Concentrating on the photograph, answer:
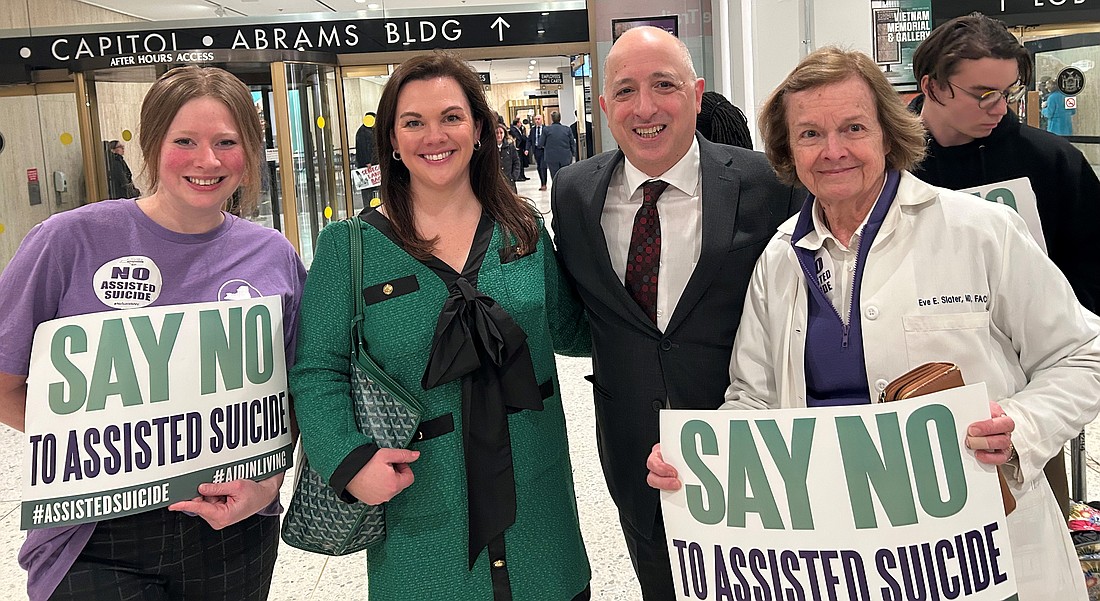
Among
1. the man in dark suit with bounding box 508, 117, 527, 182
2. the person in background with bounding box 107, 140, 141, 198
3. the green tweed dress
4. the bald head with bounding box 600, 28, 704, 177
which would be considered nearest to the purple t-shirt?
the green tweed dress

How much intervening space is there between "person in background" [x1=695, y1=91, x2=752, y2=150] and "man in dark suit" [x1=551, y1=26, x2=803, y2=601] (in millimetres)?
679

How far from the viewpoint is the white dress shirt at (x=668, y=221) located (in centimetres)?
207

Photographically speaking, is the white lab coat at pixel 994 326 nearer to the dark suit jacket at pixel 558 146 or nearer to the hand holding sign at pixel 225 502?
the hand holding sign at pixel 225 502

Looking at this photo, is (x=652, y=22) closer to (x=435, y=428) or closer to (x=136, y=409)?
(x=435, y=428)

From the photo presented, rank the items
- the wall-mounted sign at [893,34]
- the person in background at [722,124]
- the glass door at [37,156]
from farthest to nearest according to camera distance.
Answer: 1. the glass door at [37,156]
2. the wall-mounted sign at [893,34]
3. the person in background at [722,124]

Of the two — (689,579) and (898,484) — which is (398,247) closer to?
(689,579)

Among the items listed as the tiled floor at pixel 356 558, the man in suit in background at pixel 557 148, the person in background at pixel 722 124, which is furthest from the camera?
the man in suit in background at pixel 557 148

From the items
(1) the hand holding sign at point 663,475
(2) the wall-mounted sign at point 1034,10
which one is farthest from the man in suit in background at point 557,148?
(1) the hand holding sign at point 663,475

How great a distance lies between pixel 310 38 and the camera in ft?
30.3

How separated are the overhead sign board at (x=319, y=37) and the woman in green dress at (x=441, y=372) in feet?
25.1

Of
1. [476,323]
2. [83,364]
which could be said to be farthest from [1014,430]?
[83,364]

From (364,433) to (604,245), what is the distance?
0.72 metres

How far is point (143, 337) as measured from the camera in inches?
70.3

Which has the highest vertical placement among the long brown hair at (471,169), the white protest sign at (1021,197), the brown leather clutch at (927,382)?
the long brown hair at (471,169)
